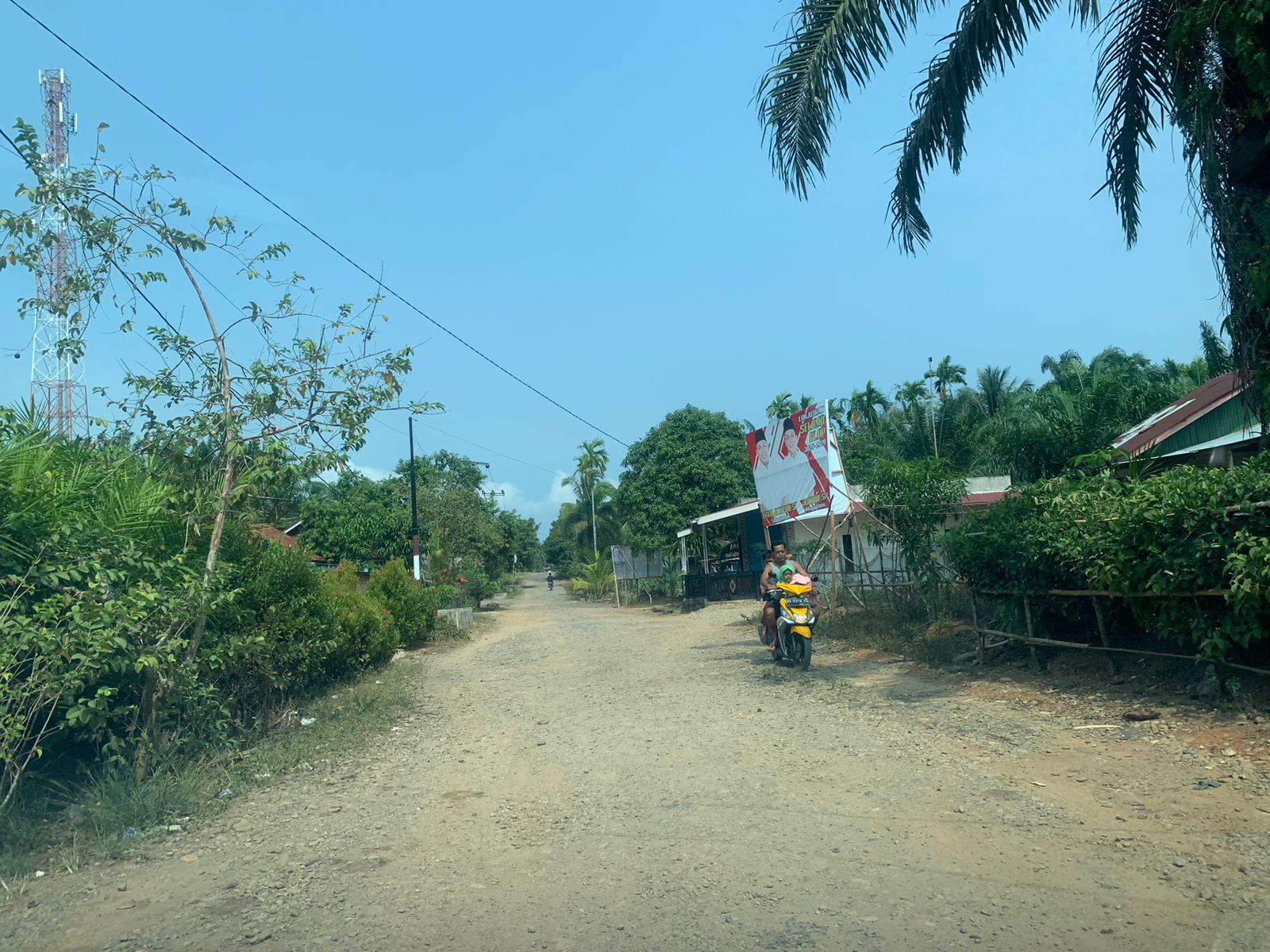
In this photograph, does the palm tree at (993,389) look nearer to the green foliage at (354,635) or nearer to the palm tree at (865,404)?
the palm tree at (865,404)

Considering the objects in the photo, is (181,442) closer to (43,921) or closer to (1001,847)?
(43,921)

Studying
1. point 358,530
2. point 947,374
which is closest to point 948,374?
point 947,374

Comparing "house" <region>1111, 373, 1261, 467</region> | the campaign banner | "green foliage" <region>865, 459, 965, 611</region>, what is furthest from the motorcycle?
"house" <region>1111, 373, 1261, 467</region>

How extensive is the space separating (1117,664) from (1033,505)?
1931 mm

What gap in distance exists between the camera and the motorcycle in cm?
1180

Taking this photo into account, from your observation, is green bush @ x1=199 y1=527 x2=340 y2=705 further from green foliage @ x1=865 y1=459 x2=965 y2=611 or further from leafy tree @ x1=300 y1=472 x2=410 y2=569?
leafy tree @ x1=300 y1=472 x2=410 y2=569

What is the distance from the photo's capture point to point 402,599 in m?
18.1

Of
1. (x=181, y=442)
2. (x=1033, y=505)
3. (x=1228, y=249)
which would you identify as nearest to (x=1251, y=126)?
(x=1228, y=249)

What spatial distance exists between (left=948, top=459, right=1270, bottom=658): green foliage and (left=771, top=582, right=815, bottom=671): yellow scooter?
262cm

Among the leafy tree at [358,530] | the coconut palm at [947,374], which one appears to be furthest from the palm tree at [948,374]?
the leafy tree at [358,530]

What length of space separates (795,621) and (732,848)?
667cm

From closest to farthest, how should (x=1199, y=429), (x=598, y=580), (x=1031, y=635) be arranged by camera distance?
(x=1031, y=635) < (x=1199, y=429) < (x=598, y=580)

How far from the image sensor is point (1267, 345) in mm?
7547

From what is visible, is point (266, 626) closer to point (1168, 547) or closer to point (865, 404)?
point (1168, 547)
